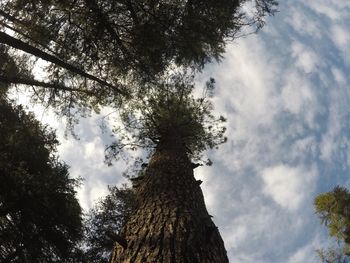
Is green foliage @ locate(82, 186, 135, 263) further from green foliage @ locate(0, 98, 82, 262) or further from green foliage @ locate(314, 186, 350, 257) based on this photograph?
green foliage @ locate(314, 186, 350, 257)

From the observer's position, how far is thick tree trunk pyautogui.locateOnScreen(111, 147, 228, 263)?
4.04 m

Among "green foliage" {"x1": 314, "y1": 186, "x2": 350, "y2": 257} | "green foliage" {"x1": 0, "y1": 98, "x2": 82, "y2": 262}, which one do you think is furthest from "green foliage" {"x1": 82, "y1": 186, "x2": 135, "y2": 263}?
"green foliage" {"x1": 314, "y1": 186, "x2": 350, "y2": 257}

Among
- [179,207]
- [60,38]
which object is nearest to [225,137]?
[60,38]

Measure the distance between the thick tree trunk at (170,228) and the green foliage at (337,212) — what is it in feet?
38.0

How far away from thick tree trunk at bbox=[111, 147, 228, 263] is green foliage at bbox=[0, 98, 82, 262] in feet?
22.6

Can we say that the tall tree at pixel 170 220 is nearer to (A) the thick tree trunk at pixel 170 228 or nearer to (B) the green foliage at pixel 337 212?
(A) the thick tree trunk at pixel 170 228

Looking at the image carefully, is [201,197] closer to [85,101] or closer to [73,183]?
[85,101]

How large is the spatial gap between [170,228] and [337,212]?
13.9m

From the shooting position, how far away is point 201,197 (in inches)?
248

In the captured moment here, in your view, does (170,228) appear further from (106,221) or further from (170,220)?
(106,221)

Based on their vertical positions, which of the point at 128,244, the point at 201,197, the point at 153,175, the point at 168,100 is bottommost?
the point at 128,244

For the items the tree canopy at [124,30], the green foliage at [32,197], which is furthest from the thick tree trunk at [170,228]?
the green foliage at [32,197]

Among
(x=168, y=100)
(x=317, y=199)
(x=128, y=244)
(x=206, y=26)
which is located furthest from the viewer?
(x=317, y=199)

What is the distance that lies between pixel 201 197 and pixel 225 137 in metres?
8.39
